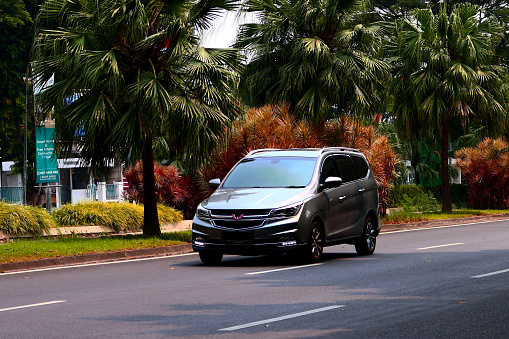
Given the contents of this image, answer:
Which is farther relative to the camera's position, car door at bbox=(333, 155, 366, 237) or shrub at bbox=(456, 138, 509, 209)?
shrub at bbox=(456, 138, 509, 209)

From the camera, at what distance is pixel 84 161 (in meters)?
20.2

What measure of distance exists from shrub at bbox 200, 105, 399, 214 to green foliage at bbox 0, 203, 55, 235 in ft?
16.3

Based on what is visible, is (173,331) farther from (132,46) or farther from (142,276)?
(132,46)

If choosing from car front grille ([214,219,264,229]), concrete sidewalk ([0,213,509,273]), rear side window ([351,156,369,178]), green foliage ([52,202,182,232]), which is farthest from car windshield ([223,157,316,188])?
green foliage ([52,202,182,232])

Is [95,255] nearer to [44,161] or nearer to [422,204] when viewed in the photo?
[44,161]

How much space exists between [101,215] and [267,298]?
14.7 m

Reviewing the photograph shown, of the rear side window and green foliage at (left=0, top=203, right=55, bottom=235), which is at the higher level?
the rear side window

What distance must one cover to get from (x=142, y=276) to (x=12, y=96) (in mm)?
37584

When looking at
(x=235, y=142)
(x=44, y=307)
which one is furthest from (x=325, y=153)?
(x=235, y=142)

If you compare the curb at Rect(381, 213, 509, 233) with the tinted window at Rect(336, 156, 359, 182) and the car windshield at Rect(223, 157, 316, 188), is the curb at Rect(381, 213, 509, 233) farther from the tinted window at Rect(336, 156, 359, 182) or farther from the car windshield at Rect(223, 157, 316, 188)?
the car windshield at Rect(223, 157, 316, 188)

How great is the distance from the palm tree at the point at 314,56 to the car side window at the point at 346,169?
11.3 m

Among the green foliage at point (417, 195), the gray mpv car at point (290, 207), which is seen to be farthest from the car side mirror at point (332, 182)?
the green foliage at point (417, 195)

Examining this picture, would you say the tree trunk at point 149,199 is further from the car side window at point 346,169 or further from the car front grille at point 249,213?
the car front grille at point 249,213

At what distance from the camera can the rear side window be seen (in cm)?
1636
